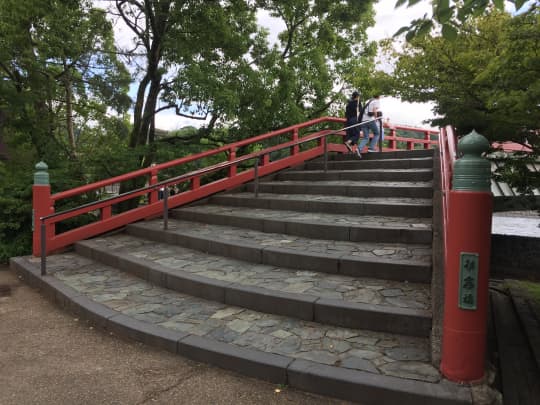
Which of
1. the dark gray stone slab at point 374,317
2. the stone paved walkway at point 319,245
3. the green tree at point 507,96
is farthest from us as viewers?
the stone paved walkway at point 319,245

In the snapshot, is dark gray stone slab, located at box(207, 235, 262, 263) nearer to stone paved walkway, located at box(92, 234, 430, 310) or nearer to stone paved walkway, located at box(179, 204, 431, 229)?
stone paved walkway, located at box(92, 234, 430, 310)

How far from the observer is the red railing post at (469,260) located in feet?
8.66

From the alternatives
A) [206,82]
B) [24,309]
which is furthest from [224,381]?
[206,82]

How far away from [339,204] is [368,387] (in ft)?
13.9

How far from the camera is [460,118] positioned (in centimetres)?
447

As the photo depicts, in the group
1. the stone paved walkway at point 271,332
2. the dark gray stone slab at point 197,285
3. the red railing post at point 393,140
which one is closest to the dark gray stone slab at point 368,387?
the stone paved walkway at point 271,332

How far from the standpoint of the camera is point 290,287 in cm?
427

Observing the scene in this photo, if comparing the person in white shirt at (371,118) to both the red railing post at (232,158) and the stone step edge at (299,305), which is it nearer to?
the red railing post at (232,158)

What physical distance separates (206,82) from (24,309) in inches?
241

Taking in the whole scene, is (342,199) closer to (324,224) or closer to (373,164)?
(324,224)

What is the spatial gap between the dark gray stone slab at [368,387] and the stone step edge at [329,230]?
2.60 meters

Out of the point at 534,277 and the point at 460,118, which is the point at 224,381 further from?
the point at 534,277

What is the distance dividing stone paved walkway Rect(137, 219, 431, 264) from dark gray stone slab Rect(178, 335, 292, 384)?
77.4 inches

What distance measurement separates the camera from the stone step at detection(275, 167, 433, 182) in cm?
786
